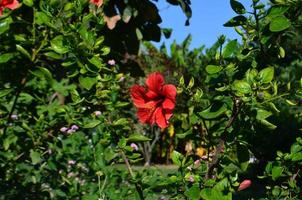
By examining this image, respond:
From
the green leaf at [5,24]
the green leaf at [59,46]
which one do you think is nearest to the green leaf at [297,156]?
the green leaf at [59,46]

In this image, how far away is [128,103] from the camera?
2250mm

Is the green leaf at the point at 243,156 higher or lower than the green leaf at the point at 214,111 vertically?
lower

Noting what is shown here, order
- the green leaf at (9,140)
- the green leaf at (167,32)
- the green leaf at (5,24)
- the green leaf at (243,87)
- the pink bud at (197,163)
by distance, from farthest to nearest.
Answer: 1. the green leaf at (167,32)
2. the green leaf at (9,140)
3. the green leaf at (5,24)
4. the pink bud at (197,163)
5. the green leaf at (243,87)

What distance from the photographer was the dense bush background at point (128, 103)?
159cm

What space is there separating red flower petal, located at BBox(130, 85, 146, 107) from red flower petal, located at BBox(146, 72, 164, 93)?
0.09 ft

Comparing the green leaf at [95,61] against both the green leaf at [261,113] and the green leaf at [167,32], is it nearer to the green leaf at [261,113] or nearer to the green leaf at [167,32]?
the green leaf at [261,113]

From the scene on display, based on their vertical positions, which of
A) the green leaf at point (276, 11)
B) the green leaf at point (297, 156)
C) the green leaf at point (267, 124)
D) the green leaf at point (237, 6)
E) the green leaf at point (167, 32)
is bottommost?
the green leaf at point (297, 156)

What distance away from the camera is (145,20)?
3293 millimetres

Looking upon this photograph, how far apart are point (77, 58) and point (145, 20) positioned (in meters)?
1.55

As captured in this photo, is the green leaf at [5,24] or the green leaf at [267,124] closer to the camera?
the green leaf at [267,124]

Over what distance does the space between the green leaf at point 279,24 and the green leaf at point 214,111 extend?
24cm

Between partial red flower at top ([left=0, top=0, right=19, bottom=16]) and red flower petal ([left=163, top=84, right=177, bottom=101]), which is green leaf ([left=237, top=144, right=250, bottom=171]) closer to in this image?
red flower petal ([left=163, top=84, right=177, bottom=101])

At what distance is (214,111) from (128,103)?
2.34 feet

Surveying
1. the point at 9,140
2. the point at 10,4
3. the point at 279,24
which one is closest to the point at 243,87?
the point at 279,24
